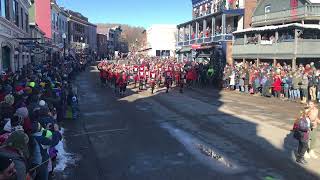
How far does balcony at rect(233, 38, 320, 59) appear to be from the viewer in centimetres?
2972

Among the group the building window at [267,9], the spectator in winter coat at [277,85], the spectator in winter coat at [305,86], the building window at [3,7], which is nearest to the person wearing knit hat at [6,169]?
the spectator in winter coat at [305,86]

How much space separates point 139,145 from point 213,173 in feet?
10.7

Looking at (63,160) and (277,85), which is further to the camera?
(277,85)

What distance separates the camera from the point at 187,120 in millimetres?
16328

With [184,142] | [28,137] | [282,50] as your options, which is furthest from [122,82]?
[28,137]

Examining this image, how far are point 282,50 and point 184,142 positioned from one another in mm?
20213

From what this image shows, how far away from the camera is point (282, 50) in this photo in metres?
30.7

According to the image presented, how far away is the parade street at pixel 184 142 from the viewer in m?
9.59

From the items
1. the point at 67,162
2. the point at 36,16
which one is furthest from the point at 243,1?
the point at 67,162

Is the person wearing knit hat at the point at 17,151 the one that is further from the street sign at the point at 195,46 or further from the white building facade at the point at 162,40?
the white building facade at the point at 162,40

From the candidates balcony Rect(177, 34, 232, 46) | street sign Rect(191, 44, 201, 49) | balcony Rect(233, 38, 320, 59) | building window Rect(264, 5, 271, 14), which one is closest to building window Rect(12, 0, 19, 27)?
balcony Rect(233, 38, 320, 59)

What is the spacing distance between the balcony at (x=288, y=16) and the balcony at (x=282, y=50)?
9.41 feet

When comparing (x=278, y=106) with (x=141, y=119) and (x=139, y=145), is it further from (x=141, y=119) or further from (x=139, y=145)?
(x=139, y=145)

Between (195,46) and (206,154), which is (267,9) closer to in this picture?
(195,46)
